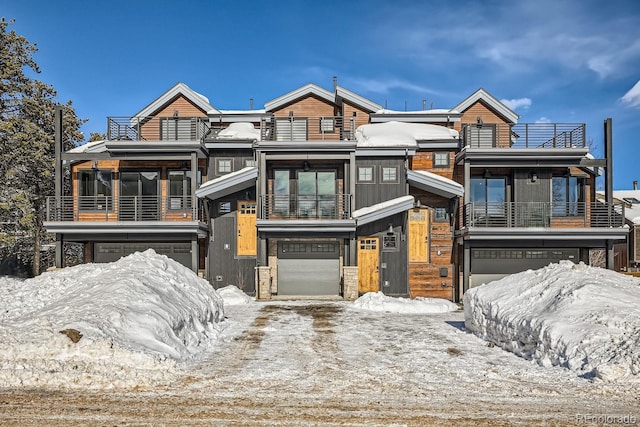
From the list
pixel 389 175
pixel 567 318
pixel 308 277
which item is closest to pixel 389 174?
pixel 389 175

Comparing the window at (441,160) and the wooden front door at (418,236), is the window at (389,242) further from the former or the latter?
the window at (441,160)

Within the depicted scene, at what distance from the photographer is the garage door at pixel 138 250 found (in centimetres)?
2353

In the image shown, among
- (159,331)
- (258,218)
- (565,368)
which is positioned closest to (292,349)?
(159,331)

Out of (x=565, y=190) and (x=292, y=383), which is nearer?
(x=292, y=383)

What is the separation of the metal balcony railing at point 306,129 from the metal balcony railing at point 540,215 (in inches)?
268

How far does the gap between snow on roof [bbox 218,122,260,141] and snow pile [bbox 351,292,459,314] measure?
9233mm

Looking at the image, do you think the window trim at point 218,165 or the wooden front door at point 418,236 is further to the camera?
the window trim at point 218,165

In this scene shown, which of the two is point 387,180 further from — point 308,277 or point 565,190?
point 565,190

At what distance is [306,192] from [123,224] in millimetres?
8421

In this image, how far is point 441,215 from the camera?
23344 millimetres

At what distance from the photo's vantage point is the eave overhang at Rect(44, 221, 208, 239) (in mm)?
21781

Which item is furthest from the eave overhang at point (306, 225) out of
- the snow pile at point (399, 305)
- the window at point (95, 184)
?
the window at point (95, 184)

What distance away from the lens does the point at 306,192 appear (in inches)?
905
